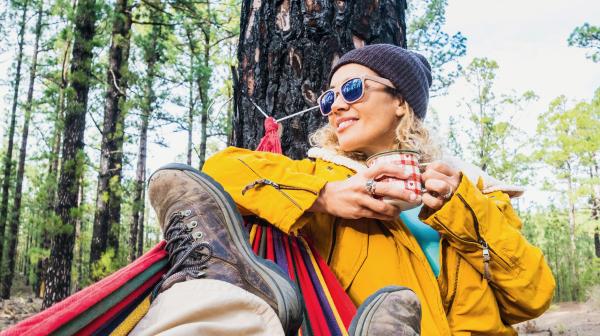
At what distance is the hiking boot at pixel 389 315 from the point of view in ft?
3.38

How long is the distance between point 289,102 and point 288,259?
85 centimetres

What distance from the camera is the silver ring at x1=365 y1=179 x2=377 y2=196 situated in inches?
54.4

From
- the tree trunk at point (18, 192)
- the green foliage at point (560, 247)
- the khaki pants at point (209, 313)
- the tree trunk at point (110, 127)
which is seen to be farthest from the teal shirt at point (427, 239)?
the green foliage at point (560, 247)

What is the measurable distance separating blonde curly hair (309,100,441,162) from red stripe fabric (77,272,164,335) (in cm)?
85

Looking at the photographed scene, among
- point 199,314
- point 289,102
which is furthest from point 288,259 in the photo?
point 289,102

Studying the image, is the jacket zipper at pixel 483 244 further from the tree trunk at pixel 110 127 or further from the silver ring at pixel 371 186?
the tree trunk at pixel 110 127

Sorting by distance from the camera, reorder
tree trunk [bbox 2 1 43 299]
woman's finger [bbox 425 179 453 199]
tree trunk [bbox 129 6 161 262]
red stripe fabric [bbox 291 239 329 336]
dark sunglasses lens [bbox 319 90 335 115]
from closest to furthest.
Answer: red stripe fabric [bbox 291 239 329 336], woman's finger [bbox 425 179 453 199], dark sunglasses lens [bbox 319 90 335 115], tree trunk [bbox 129 6 161 262], tree trunk [bbox 2 1 43 299]

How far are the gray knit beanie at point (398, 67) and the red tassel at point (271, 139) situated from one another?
364 millimetres

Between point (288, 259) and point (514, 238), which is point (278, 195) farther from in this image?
point (514, 238)

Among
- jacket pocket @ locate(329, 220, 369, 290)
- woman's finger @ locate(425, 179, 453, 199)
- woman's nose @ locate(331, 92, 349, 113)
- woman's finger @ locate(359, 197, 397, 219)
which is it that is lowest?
jacket pocket @ locate(329, 220, 369, 290)

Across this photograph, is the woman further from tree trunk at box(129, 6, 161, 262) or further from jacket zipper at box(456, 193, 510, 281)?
tree trunk at box(129, 6, 161, 262)

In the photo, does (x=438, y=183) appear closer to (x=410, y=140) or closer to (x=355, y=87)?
(x=410, y=140)

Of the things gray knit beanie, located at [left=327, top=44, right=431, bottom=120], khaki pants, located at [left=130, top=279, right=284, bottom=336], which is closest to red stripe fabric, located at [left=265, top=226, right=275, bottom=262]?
khaki pants, located at [left=130, top=279, right=284, bottom=336]

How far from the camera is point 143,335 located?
0.97m
